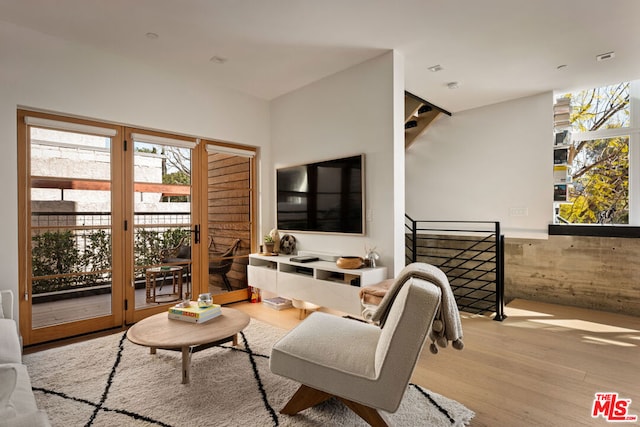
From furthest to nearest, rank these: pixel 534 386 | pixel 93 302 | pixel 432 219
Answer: pixel 432 219, pixel 93 302, pixel 534 386

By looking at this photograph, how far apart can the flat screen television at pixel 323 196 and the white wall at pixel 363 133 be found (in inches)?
3.7

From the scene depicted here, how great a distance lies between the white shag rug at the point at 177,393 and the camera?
1819 millimetres

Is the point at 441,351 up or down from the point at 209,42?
down

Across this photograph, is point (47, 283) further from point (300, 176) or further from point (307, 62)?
point (307, 62)

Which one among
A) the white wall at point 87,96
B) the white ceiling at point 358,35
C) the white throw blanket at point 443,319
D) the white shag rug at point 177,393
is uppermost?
the white ceiling at point 358,35

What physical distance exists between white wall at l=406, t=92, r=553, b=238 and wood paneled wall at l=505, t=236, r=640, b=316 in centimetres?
27

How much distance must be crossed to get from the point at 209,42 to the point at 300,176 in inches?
68.7

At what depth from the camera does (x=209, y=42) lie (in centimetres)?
310

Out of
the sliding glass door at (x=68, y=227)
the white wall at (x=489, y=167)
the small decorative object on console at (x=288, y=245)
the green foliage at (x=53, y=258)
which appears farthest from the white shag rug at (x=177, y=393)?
the white wall at (x=489, y=167)

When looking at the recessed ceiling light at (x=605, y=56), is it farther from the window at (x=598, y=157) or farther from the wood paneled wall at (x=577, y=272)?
the wood paneled wall at (x=577, y=272)

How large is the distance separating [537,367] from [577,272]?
229 cm

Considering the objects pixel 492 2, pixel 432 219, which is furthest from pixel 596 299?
pixel 492 2

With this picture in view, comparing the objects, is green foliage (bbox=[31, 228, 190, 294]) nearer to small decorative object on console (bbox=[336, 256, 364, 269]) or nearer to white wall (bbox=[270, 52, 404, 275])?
white wall (bbox=[270, 52, 404, 275])

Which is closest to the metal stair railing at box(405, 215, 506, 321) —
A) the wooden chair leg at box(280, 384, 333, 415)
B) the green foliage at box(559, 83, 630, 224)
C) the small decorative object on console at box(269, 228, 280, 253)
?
the green foliage at box(559, 83, 630, 224)
